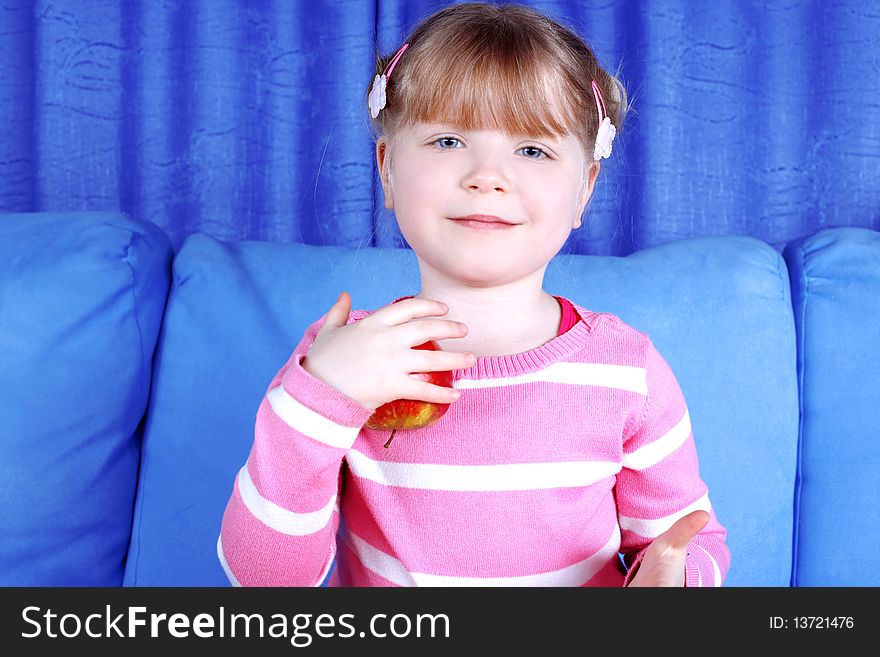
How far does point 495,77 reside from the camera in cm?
88

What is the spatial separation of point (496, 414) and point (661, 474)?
0.19m

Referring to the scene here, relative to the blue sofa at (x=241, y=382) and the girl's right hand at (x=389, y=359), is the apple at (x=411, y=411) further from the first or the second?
the blue sofa at (x=241, y=382)

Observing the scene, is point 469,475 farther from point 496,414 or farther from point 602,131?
point 602,131

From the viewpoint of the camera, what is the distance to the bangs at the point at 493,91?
0.88 meters

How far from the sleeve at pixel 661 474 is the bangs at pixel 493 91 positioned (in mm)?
264

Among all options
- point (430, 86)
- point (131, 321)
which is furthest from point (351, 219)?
point (430, 86)

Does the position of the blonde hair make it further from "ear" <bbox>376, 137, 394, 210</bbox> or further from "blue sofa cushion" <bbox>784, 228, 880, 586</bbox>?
"blue sofa cushion" <bbox>784, 228, 880, 586</bbox>

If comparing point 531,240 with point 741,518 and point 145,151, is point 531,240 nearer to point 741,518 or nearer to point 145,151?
point 741,518

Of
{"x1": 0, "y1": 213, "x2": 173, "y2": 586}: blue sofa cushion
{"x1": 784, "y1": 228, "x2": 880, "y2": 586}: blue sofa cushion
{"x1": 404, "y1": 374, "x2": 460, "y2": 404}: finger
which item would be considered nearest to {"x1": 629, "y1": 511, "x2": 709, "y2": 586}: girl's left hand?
{"x1": 404, "y1": 374, "x2": 460, "y2": 404}: finger

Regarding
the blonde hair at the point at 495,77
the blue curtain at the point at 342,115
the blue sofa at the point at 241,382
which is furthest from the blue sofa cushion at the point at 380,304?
the blonde hair at the point at 495,77

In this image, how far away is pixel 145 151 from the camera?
5.36 ft

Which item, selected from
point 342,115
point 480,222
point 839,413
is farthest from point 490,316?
point 342,115
